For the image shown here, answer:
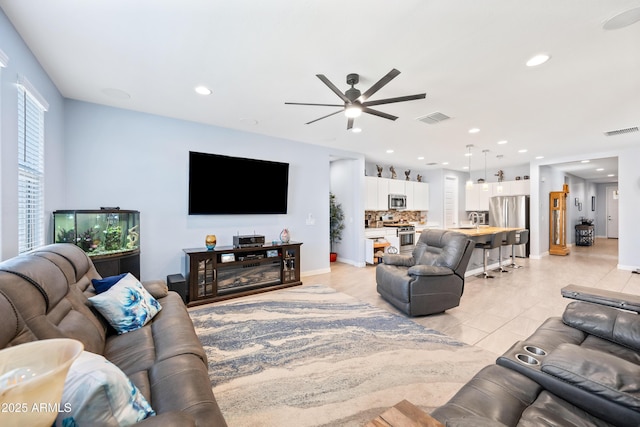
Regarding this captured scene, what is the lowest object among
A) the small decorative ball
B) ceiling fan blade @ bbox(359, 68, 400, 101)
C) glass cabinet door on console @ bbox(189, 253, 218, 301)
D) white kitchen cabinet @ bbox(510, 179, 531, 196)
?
glass cabinet door on console @ bbox(189, 253, 218, 301)

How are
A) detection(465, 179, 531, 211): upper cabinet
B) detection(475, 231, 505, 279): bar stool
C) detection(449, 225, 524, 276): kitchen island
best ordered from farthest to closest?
1. detection(465, 179, 531, 211): upper cabinet
2. detection(475, 231, 505, 279): bar stool
3. detection(449, 225, 524, 276): kitchen island

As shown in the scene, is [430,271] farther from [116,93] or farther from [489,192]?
[489,192]

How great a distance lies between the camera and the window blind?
2.23m

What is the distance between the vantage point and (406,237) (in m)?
7.03

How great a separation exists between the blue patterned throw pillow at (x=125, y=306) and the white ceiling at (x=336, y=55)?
6.50 ft

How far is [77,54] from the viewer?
2377 mm

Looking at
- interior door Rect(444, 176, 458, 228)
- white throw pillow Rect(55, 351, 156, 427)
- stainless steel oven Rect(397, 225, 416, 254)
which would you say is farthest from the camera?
interior door Rect(444, 176, 458, 228)

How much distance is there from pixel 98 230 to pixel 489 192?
30.8 ft

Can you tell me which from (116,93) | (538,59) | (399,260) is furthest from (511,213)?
(116,93)

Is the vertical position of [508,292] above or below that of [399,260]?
below

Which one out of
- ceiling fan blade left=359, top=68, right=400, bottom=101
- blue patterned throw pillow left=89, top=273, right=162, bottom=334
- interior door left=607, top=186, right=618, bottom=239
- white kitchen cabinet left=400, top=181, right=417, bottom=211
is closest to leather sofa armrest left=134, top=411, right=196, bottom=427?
blue patterned throw pillow left=89, top=273, right=162, bottom=334

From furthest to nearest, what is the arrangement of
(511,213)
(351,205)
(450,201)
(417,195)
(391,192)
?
(450,201) → (417,195) → (511,213) → (391,192) → (351,205)

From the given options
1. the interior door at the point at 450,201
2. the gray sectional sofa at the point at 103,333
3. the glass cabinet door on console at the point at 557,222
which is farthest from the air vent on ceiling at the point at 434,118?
the glass cabinet door on console at the point at 557,222

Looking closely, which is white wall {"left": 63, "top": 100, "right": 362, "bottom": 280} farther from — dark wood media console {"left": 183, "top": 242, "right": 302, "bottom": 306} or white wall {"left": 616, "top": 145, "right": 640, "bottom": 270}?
white wall {"left": 616, "top": 145, "right": 640, "bottom": 270}
